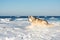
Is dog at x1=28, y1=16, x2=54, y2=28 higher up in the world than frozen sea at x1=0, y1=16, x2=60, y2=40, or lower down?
lower down

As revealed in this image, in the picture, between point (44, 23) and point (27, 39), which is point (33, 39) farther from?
point (44, 23)

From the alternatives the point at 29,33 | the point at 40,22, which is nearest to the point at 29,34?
the point at 29,33

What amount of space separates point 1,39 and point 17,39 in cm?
55

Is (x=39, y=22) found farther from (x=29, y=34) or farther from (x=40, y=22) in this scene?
(x=29, y=34)

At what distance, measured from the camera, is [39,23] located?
1381 cm

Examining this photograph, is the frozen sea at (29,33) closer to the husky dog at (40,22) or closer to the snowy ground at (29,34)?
the snowy ground at (29,34)

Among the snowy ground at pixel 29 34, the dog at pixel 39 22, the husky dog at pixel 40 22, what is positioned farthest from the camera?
the husky dog at pixel 40 22

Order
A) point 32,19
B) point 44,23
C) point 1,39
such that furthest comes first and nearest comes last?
point 32,19 → point 44,23 → point 1,39

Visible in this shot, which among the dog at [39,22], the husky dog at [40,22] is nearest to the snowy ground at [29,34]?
the dog at [39,22]

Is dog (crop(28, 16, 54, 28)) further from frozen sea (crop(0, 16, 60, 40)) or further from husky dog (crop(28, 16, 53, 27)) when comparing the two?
frozen sea (crop(0, 16, 60, 40))

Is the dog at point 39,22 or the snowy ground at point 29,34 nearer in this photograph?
the snowy ground at point 29,34

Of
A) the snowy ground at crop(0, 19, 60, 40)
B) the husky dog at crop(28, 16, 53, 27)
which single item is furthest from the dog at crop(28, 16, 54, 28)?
the snowy ground at crop(0, 19, 60, 40)

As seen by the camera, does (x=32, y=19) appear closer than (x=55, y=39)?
No

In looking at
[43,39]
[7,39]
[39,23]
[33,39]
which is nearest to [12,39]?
[7,39]
